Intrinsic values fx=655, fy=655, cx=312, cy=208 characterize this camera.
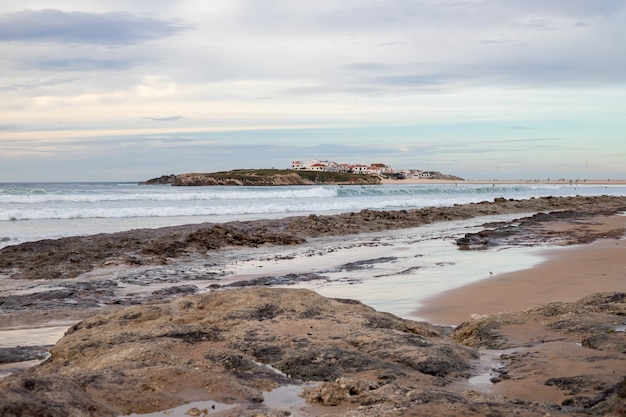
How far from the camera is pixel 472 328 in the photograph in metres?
6.61

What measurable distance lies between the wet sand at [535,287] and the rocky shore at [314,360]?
1316 millimetres

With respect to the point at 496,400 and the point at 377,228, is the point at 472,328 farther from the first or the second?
the point at 377,228

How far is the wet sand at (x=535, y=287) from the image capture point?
8.66 m

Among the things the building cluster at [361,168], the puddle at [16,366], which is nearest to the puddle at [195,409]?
the puddle at [16,366]

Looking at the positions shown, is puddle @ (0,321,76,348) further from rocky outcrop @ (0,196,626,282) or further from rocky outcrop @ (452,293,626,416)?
rocky outcrop @ (0,196,626,282)

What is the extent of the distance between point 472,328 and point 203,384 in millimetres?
3142

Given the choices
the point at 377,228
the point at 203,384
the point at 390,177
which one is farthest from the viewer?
the point at 390,177

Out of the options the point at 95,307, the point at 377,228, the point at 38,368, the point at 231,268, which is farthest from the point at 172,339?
the point at 377,228

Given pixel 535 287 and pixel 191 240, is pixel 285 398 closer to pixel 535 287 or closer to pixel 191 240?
pixel 535 287

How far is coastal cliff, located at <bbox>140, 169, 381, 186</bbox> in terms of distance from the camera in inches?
4090

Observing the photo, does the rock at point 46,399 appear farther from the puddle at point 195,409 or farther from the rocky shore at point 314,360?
the puddle at point 195,409

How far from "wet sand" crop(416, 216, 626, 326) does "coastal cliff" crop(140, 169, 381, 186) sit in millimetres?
91432

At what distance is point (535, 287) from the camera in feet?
33.5

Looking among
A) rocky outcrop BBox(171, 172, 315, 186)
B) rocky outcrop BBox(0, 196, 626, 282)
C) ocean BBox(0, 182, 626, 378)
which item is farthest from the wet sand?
rocky outcrop BBox(171, 172, 315, 186)
